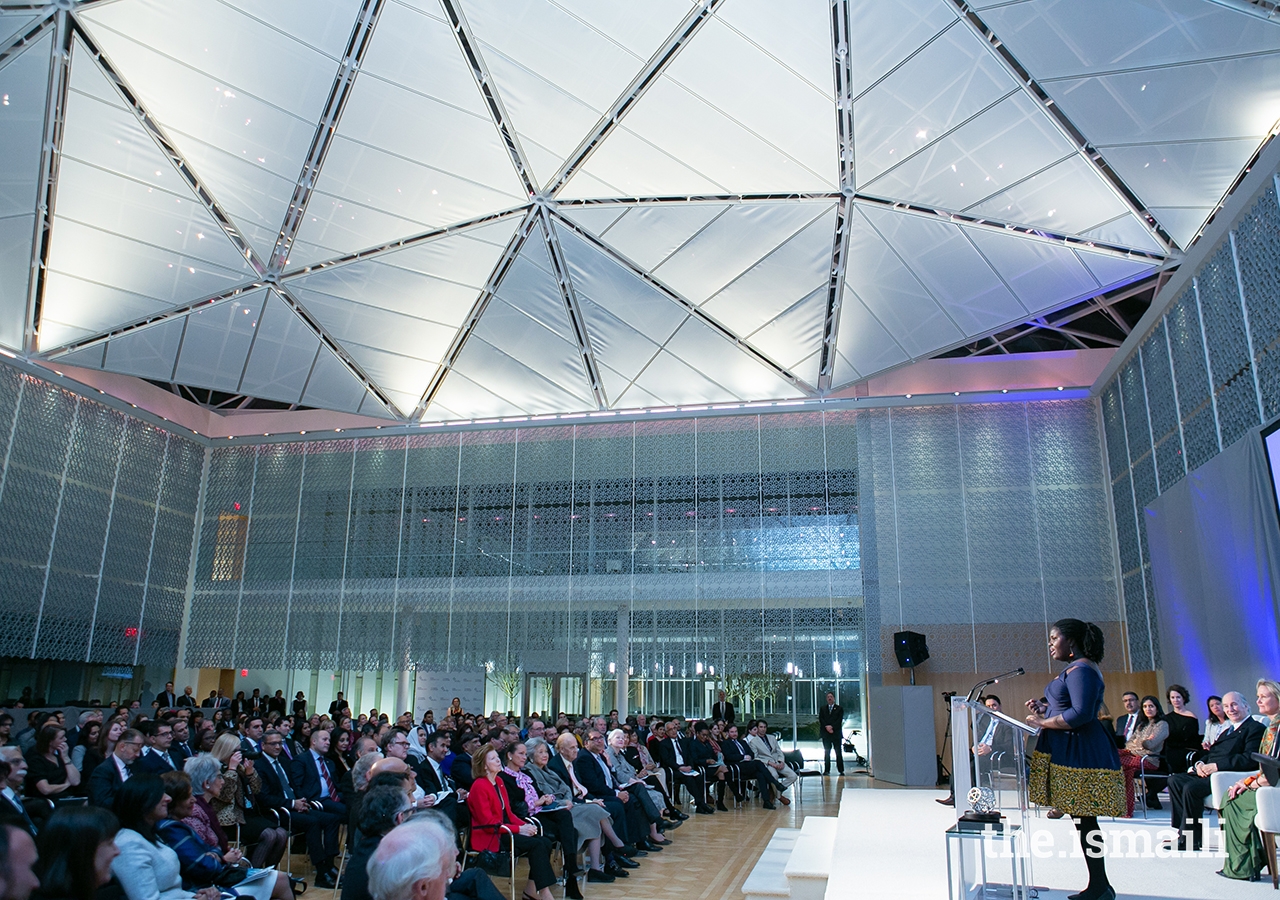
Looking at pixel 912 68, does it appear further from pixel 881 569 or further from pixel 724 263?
pixel 881 569

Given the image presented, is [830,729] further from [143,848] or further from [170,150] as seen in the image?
[143,848]

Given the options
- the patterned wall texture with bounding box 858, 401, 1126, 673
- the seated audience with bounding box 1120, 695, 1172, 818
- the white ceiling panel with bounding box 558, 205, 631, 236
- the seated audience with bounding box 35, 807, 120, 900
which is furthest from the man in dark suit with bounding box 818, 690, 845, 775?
the seated audience with bounding box 35, 807, 120, 900

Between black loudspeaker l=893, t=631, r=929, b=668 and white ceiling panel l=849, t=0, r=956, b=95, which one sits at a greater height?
white ceiling panel l=849, t=0, r=956, b=95

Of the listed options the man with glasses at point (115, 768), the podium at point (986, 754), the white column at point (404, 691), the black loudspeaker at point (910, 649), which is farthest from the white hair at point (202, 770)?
the white column at point (404, 691)

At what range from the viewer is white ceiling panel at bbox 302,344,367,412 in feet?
65.5

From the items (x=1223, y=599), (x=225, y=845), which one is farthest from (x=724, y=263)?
(x=225, y=845)

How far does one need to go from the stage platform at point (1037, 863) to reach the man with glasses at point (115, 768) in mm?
5482

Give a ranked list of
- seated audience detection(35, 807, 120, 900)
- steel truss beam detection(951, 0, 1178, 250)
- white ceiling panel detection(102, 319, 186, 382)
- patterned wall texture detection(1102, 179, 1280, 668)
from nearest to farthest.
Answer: seated audience detection(35, 807, 120, 900) → steel truss beam detection(951, 0, 1178, 250) → patterned wall texture detection(1102, 179, 1280, 668) → white ceiling panel detection(102, 319, 186, 382)

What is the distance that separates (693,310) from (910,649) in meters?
8.23

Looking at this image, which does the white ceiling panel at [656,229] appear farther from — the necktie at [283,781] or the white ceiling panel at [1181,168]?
the necktie at [283,781]

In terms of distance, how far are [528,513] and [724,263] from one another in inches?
348

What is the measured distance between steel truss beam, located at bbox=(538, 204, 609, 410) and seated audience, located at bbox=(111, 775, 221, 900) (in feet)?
41.1

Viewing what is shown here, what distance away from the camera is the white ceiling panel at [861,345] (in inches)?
688

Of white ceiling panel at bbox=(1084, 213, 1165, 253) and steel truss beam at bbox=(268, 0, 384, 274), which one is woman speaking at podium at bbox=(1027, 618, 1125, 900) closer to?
white ceiling panel at bbox=(1084, 213, 1165, 253)
